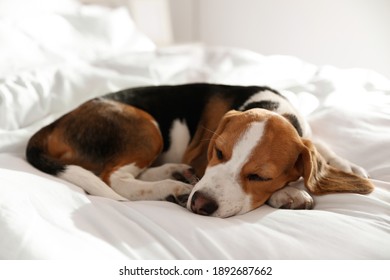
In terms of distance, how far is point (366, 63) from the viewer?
3469 millimetres

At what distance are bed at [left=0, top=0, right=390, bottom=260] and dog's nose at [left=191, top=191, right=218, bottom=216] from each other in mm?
39

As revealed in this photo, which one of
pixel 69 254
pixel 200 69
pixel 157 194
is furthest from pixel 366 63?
pixel 69 254

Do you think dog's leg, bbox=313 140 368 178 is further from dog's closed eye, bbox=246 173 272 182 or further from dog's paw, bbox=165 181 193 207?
dog's paw, bbox=165 181 193 207

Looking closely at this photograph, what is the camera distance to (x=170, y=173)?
80.7 inches

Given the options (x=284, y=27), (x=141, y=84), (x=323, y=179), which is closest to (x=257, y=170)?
(x=323, y=179)

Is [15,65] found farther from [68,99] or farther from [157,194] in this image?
[157,194]

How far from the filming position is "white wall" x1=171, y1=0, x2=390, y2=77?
11.3 feet

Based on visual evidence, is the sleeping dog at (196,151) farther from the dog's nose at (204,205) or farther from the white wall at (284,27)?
the white wall at (284,27)

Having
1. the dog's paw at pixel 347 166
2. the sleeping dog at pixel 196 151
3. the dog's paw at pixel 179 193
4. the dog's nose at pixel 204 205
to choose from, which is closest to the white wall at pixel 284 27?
the sleeping dog at pixel 196 151

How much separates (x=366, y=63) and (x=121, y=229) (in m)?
2.74

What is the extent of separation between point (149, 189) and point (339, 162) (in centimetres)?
82

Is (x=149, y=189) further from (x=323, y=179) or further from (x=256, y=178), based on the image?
(x=323, y=179)

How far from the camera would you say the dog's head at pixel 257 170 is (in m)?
1.58

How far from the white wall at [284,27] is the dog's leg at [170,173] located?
6.51ft
